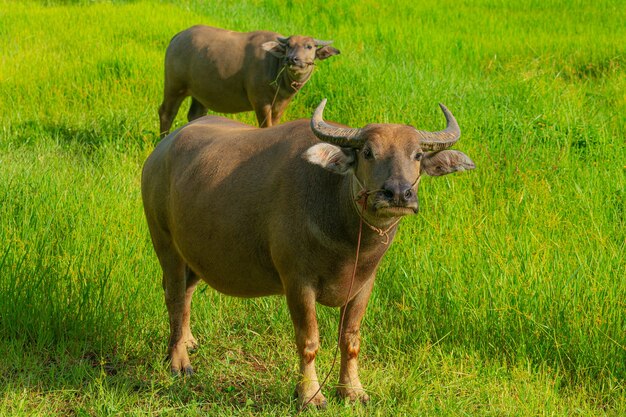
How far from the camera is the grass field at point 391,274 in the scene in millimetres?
3916

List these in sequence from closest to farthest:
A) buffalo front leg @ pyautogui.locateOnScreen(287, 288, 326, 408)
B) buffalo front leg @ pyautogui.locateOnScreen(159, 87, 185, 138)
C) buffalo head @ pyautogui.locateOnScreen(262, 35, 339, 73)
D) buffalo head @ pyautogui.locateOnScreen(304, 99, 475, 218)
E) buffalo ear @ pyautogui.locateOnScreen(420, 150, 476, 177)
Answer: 1. buffalo head @ pyautogui.locateOnScreen(304, 99, 475, 218)
2. buffalo ear @ pyautogui.locateOnScreen(420, 150, 476, 177)
3. buffalo front leg @ pyautogui.locateOnScreen(287, 288, 326, 408)
4. buffalo head @ pyautogui.locateOnScreen(262, 35, 339, 73)
5. buffalo front leg @ pyautogui.locateOnScreen(159, 87, 185, 138)

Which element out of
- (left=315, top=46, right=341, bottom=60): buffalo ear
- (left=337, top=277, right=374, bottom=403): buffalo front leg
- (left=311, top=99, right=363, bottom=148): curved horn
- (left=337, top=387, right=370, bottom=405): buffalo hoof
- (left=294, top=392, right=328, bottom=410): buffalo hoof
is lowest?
(left=337, top=387, right=370, bottom=405): buffalo hoof

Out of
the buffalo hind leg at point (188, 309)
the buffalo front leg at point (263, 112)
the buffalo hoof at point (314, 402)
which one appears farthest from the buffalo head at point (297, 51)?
the buffalo hoof at point (314, 402)

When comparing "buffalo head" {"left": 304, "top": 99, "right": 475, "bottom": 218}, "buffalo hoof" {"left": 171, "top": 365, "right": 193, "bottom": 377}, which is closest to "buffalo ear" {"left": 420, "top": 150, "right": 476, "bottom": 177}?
"buffalo head" {"left": 304, "top": 99, "right": 475, "bottom": 218}

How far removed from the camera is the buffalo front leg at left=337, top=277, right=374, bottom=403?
12.6ft

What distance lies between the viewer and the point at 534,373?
3920 mm

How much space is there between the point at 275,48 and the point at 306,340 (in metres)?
4.37

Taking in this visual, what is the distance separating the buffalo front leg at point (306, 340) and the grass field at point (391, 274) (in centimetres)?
11

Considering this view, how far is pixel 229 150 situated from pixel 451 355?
1515 mm

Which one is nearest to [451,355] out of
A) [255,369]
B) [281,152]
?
[255,369]

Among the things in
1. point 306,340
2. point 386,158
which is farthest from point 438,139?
point 306,340

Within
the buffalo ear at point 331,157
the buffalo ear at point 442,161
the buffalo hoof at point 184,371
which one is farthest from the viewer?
the buffalo hoof at point 184,371

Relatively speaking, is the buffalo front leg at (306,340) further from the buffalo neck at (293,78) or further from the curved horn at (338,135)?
the buffalo neck at (293,78)

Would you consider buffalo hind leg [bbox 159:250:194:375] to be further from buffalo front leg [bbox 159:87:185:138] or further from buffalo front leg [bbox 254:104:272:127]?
buffalo front leg [bbox 159:87:185:138]
